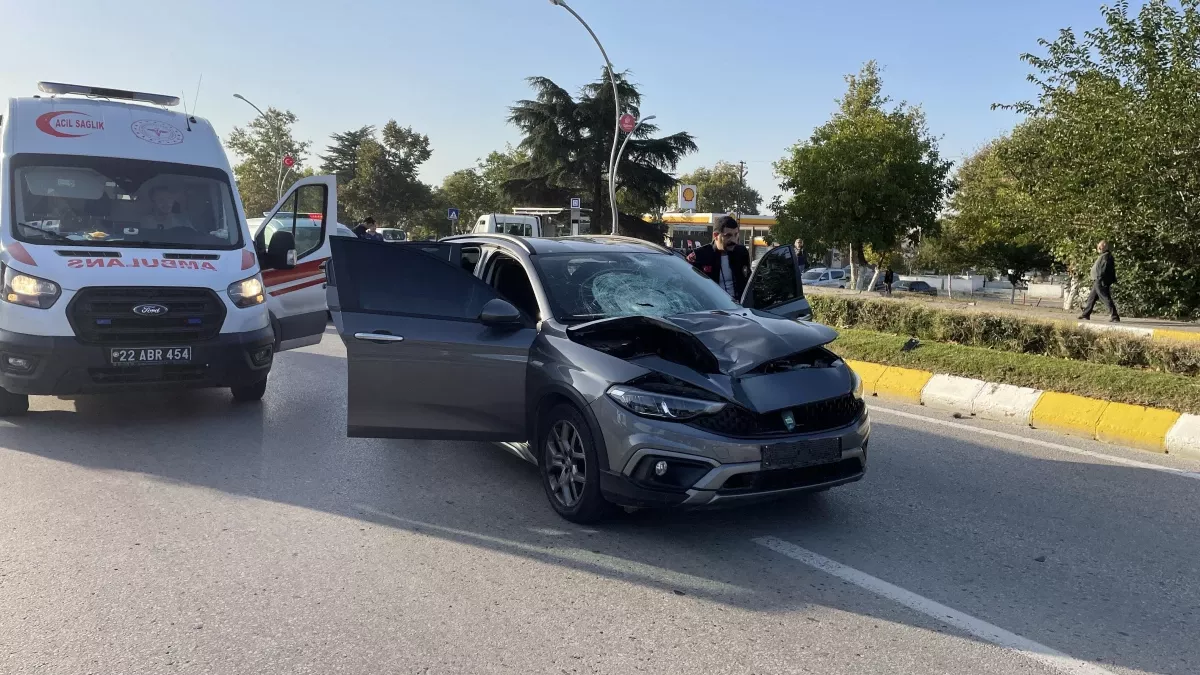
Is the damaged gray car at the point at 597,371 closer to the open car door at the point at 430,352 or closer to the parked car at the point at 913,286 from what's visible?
the open car door at the point at 430,352

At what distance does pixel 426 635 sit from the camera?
142 inches

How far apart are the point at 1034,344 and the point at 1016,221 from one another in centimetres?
982

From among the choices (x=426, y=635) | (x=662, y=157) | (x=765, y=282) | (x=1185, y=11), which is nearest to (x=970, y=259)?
(x=662, y=157)

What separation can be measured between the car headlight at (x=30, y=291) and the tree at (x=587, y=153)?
36000 millimetres

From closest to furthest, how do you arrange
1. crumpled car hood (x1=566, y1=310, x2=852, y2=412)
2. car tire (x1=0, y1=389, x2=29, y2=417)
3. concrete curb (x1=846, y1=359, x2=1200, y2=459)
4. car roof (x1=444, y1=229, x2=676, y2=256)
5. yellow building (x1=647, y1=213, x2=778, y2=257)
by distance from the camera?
crumpled car hood (x1=566, y1=310, x2=852, y2=412), car roof (x1=444, y1=229, x2=676, y2=256), concrete curb (x1=846, y1=359, x2=1200, y2=459), car tire (x1=0, y1=389, x2=29, y2=417), yellow building (x1=647, y1=213, x2=778, y2=257)

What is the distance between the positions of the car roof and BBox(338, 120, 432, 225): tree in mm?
58808

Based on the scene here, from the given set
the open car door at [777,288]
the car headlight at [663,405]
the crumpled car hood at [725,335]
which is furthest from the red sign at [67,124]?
the car headlight at [663,405]

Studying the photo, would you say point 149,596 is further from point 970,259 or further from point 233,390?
point 970,259

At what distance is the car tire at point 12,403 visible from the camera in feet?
23.8

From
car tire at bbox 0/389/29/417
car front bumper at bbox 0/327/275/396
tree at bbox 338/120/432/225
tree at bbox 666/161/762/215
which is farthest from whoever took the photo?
tree at bbox 666/161/762/215

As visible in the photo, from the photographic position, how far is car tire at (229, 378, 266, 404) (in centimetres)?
825

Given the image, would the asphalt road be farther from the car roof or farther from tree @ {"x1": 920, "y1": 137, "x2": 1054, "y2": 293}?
tree @ {"x1": 920, "y1": 137, "x2": 1054, "y2": 293}

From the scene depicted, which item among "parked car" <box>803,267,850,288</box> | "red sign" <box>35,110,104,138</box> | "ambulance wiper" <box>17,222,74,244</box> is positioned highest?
"red sign" <box>35,110,104,138</box>

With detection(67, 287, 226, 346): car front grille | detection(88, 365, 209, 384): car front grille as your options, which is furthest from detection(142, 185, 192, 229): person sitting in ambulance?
detection(88, 365, 209, 384): car front grille
